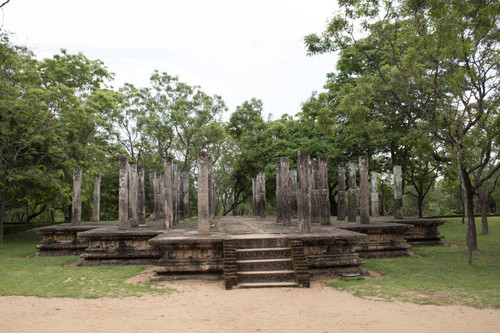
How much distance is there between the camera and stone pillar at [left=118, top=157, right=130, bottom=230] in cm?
1202

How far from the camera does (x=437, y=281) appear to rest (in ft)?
25.6

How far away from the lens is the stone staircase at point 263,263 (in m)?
7.70

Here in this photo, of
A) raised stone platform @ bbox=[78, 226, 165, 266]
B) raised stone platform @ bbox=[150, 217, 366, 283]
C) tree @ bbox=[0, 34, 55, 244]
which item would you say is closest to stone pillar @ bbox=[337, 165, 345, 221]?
raised stone platform @ bbox=[150, 217, 366, 283]

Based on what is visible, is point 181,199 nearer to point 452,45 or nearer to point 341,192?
point 341,192

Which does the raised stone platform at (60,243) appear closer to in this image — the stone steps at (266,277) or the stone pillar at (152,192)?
the stone pillar at (152,192)

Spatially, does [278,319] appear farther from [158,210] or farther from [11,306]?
[158,210]

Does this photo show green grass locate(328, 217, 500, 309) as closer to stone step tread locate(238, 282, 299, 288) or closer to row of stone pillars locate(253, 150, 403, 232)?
stone step tread locate(238, 282, 299, 288)

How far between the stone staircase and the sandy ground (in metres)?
0.55

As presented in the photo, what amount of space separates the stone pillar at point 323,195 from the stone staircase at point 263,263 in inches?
209

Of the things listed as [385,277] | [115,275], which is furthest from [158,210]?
[385,277]

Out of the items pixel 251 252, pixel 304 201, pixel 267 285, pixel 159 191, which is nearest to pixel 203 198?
pixel 251 252

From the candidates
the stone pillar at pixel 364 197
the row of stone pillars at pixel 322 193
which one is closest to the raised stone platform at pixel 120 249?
the row of stone pillars at pixel 322 193

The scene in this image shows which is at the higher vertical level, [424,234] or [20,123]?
[20,123]

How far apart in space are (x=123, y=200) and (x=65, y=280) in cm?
414
